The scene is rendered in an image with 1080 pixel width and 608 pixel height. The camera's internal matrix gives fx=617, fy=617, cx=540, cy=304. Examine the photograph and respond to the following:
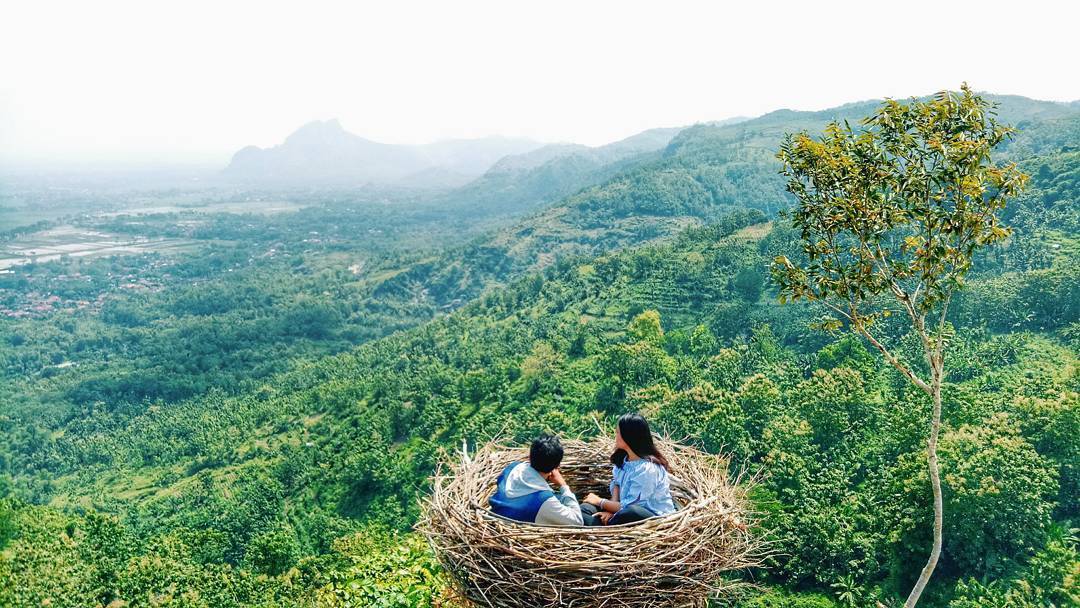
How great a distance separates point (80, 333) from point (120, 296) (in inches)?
1022

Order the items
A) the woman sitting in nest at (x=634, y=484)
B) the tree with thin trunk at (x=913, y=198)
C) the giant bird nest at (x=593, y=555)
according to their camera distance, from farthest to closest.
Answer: the tree with thin trunk at (x=913, y=198) → the woman sitting in nest at (x=634, y=484) → the giant bird nest at (x=593, y=555)

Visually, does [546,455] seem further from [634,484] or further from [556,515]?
[634,484]

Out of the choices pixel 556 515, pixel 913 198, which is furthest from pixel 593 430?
pixel 556 515

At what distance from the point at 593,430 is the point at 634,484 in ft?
89.3

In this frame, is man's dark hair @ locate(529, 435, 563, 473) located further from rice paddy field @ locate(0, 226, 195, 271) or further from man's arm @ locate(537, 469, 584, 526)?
rice paddy field @ locate(0, 226, 195, 271)

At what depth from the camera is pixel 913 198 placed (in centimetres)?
561

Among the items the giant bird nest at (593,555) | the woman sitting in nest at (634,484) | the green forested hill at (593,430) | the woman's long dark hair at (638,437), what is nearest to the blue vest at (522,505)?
the giant bird nest at (593,555)

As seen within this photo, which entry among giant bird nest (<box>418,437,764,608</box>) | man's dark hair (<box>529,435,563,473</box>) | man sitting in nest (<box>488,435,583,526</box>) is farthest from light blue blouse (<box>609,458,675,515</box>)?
man's dark hair (<box>529,435,563,473</box>)

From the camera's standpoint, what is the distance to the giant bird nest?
406 centimetres

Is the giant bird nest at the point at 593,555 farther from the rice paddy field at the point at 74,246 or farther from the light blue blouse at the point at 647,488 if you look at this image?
the rice paddy field at the point at 74,246

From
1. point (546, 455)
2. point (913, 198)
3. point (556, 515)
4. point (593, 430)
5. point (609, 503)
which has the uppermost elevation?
point (913, 198)

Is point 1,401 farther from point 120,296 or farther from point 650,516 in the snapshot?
point 650,516

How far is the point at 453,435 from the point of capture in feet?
134

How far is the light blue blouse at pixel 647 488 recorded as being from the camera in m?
4.59
